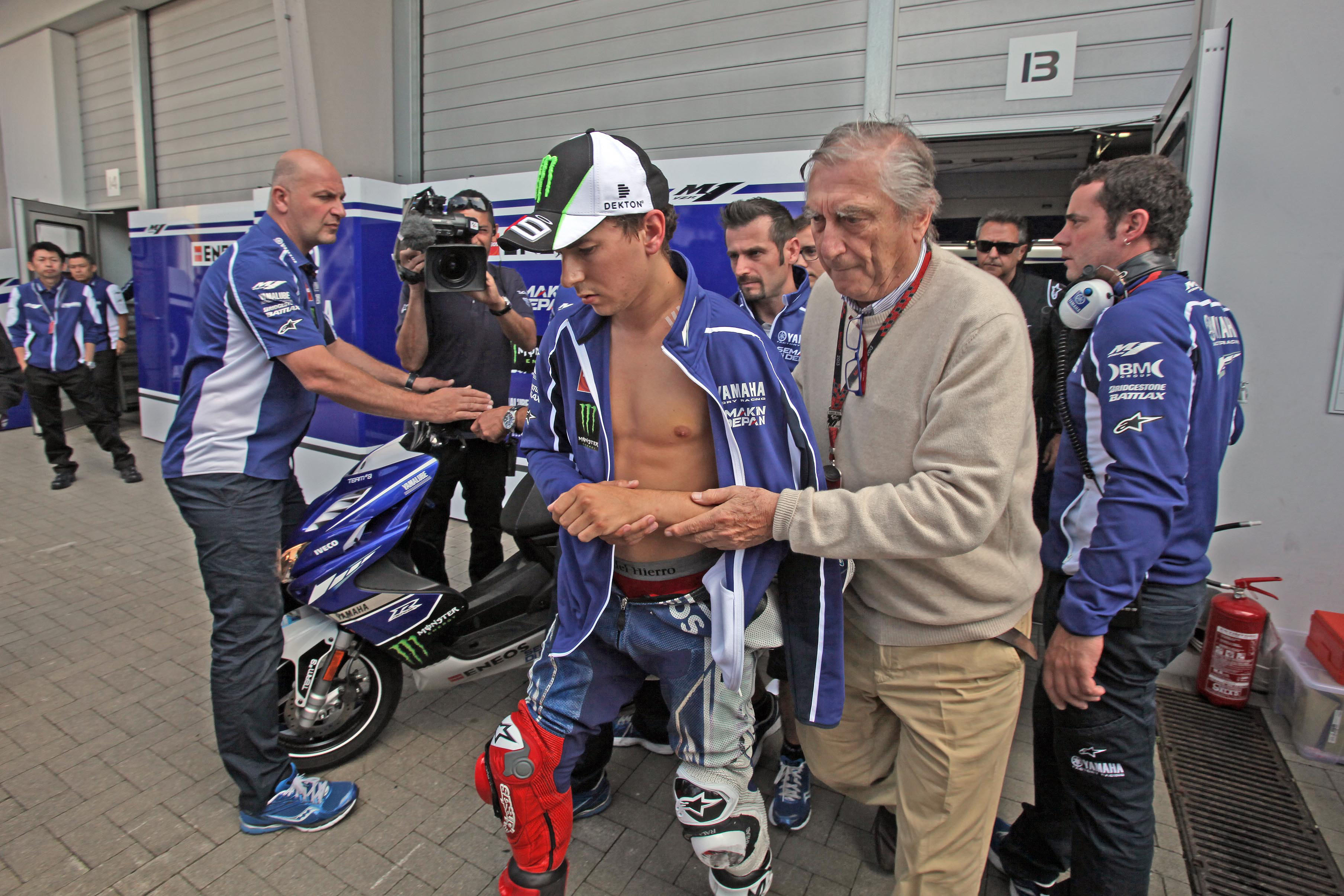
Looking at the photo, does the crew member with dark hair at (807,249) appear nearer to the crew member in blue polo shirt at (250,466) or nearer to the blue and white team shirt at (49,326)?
the crew member in blue polo shirt at (250,466)

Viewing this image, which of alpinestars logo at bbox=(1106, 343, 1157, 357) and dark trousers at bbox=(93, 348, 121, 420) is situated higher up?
alpinestars logo at bbox=(1106, 343, 1157, 357)

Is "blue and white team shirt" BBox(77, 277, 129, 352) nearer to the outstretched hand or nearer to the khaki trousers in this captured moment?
the outstretched hand

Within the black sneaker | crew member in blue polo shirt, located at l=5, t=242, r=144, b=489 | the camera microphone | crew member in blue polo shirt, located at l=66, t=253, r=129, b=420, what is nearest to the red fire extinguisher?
the black sneaker

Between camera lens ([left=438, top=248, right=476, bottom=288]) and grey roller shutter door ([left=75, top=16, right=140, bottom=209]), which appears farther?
grey roller shutter door ([left=75, top=16, right=140, bottom=209])

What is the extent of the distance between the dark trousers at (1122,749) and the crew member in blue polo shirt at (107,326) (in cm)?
873

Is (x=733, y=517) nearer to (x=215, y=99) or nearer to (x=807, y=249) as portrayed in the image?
(x=807, y=249)

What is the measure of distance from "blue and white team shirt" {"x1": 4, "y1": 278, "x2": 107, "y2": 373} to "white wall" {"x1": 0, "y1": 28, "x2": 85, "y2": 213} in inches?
157

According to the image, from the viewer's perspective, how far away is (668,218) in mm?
1748

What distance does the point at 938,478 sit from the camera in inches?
56.0

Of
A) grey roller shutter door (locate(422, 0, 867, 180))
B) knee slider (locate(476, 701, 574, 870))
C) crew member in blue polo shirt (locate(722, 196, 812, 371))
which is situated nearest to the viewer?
knee slider (locate(476, 701, 574, 870))

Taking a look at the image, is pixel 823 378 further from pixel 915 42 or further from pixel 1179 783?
pixel 915 42

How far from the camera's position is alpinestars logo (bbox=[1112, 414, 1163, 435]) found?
1.65 metres

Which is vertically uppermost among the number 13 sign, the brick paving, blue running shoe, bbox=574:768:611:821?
the number 13 sign

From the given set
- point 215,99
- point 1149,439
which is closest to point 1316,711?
point 1149,439
